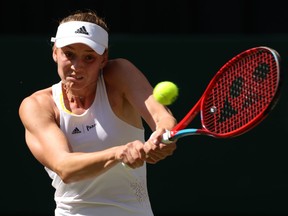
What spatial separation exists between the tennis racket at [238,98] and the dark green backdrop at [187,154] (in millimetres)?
3133

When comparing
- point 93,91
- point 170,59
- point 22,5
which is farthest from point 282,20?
point 93,91

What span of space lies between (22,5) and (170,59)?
1680mm

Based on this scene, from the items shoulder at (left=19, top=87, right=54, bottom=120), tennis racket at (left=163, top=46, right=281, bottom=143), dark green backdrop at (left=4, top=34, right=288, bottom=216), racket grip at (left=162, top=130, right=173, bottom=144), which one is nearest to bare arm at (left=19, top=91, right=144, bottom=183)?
shoulder at (left=19, top=87, right=54, bottom=120)

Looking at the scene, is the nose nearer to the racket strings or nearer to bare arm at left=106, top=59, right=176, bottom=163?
bare arm at left=106, top=59, right=176, bottom=163

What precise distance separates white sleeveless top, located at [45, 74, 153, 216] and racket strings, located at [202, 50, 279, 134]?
0.51m

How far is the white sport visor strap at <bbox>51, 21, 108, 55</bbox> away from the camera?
4.02 meters

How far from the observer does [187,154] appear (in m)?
7.17

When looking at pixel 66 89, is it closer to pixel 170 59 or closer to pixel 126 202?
pixel 126 202

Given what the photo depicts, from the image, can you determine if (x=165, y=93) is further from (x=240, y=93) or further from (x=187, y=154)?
(x=187, y=154)


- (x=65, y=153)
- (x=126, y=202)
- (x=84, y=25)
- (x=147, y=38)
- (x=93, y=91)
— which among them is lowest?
(x=126, y=202)

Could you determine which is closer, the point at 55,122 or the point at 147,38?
the point at 55,122

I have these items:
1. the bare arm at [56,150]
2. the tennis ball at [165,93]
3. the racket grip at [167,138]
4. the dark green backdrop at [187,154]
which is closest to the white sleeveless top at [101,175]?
the bare arm at [56,150]

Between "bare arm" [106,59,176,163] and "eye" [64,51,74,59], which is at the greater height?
"eye" [64,51,74,59]

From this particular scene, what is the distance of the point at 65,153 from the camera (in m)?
3.87
